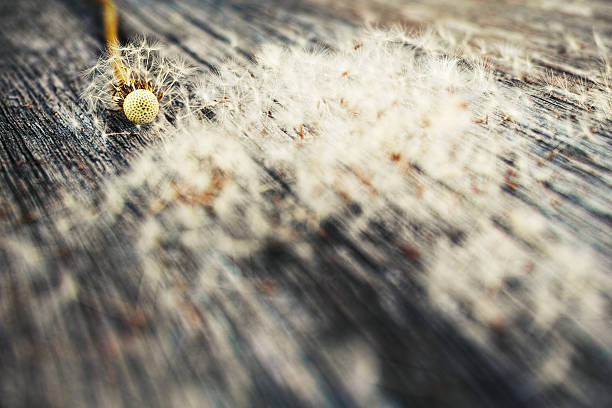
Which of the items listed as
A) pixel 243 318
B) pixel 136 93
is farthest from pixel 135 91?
pixel 243 318

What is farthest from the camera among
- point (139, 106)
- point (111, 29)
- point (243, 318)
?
point (111, 29)

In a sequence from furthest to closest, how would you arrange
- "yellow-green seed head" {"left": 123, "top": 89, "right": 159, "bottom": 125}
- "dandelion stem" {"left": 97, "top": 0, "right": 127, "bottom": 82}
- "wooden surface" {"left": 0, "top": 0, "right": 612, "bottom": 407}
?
"dandelion stem" {"left": 97, "top": 0, "right": 127, "bottom": 82}
"yellow-green seed head" {"left": 123, "top": 89, "right": 159, "bottom": 125}
"wooden surface" {"left": 0, "top": 0, "right": 612, "bottom": 407}

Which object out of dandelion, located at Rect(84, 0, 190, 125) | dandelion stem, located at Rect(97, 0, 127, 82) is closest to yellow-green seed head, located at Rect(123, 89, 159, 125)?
dandelion, located at Rect(84, 0, 190, 125)

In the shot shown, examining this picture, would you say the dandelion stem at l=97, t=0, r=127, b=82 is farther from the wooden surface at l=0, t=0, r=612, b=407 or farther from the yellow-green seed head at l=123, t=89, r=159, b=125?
the wooden surface at l=0, t=0, r=612, b=407

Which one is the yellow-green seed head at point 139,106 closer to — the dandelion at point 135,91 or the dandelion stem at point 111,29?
the dandelion at point 135,91

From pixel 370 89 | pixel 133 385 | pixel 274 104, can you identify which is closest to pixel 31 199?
pixel 133 385

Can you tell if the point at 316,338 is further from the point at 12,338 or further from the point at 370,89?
the point at 370,89

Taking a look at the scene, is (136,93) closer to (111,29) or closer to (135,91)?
(135,91)

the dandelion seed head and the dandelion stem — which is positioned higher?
the dandelion stem
